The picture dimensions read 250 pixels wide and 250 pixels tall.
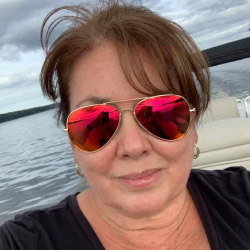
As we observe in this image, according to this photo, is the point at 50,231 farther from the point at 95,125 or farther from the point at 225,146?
the point at 225,146

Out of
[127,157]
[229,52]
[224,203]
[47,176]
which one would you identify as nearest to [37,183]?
[47,176]

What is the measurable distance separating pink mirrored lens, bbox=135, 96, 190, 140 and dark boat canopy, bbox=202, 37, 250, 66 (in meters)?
2.30

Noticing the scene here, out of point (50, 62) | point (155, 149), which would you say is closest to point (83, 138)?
point (155, 149)

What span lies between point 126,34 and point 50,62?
35 centimetres

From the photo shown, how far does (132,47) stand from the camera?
1.31m

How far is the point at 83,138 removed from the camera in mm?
1279

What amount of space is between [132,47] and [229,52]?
240 centimetres

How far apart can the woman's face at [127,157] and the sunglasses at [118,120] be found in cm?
2

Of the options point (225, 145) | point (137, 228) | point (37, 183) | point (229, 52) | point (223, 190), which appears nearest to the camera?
point (137, 228)

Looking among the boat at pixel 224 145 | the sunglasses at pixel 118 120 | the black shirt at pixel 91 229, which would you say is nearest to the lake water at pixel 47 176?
→ the boat at pixel 224 145

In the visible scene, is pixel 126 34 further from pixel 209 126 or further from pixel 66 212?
pixel 209 126

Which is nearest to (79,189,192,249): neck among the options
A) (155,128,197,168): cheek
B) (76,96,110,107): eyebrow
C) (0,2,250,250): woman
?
(0,2,250,250): woman

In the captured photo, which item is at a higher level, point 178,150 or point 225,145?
point 178,150

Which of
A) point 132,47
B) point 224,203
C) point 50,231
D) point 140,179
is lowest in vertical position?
point 224,203
